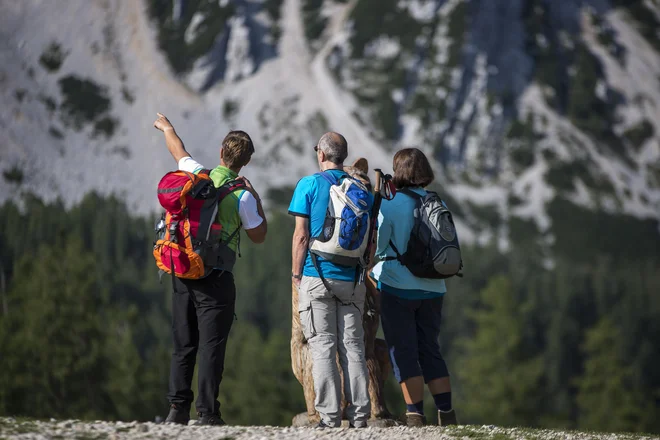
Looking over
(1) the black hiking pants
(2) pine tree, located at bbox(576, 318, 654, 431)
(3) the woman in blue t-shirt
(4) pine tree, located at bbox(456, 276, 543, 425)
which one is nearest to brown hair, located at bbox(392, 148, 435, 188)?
(3) the woman in blue t-shirt

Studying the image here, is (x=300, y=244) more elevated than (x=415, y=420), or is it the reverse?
(x=300, y=244)

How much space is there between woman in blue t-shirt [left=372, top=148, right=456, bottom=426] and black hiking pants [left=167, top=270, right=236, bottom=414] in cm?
154

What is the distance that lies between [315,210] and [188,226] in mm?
1133

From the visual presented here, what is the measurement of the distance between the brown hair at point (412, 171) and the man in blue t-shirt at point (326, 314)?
81 cm

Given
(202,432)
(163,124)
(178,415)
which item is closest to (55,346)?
(163,124)

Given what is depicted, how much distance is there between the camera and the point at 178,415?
948cm

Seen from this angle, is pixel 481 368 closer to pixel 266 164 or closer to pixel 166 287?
pixel 166 287

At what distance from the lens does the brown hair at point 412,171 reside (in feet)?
33.3

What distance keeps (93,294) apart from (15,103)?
410 feet

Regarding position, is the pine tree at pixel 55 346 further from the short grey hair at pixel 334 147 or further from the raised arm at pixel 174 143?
the short grey hair at pixel 334 147

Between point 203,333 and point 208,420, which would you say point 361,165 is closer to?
point 203,333

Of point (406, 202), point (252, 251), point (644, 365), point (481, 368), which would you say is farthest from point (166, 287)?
point (406, 202)

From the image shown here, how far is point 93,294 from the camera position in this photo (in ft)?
200

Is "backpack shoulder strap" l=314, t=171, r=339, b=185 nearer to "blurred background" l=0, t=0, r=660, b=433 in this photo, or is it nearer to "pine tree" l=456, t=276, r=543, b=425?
"blurred background" l=0, t=0, r=660, b=433
